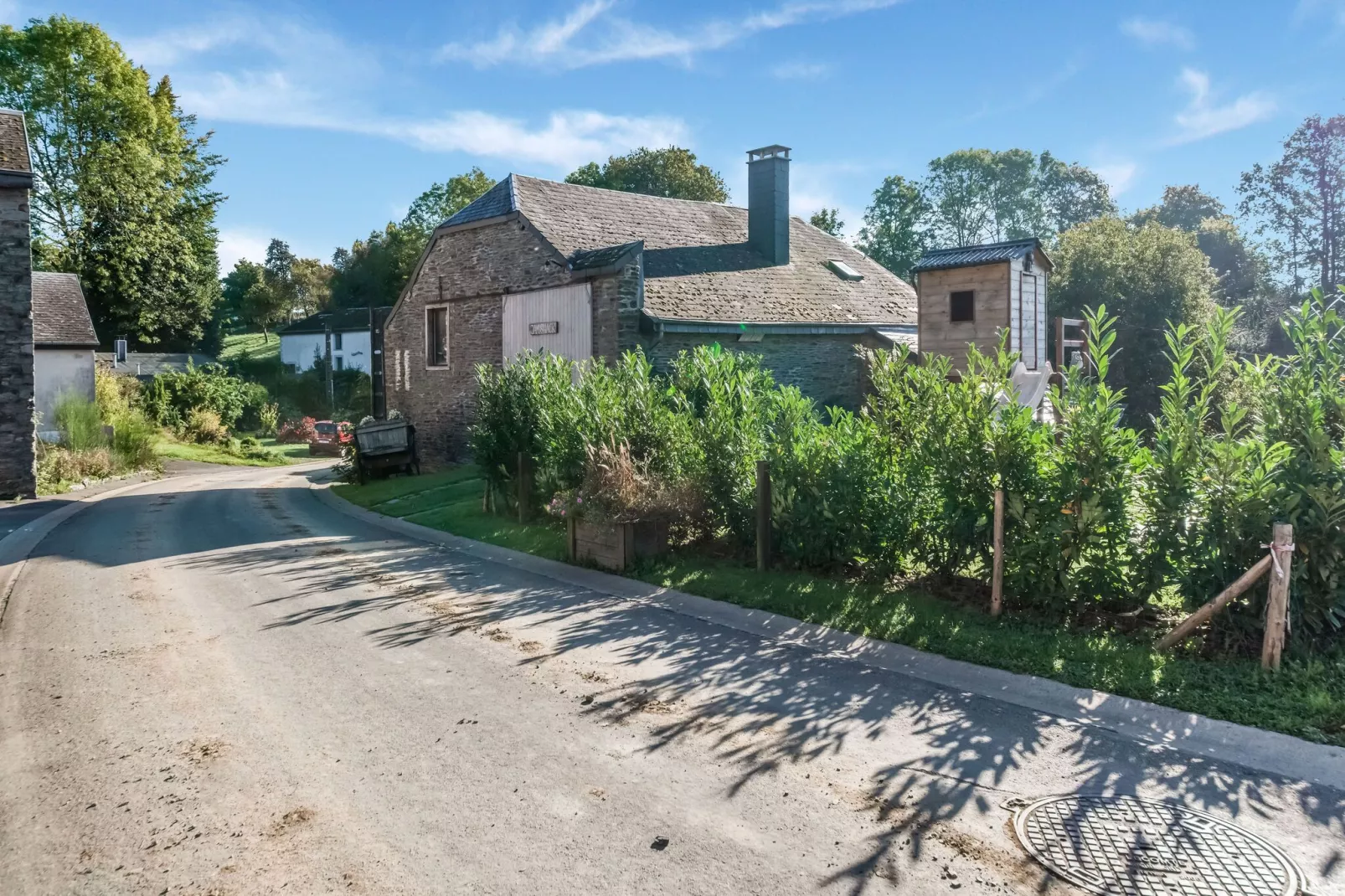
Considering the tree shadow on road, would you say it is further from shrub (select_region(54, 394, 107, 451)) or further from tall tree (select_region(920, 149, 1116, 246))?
tall tree (select_region(920, 149, 1116, 246))

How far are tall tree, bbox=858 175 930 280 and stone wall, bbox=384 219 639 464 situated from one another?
34869 millimetres

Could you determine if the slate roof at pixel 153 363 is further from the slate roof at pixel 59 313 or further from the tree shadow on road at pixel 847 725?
the tree shadow on road at pixel 847 725

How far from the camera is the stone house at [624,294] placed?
18328mm

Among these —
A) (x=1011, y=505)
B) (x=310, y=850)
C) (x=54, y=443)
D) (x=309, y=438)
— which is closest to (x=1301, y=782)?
(x=1011, y=505)

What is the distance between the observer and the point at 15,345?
66.6 ft

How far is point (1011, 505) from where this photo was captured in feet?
25.5

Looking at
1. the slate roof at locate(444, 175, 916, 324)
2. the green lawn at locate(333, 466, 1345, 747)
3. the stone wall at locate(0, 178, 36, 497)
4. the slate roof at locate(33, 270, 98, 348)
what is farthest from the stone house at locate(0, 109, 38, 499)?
the green lawn at locate(333, 466, 1345, 747)

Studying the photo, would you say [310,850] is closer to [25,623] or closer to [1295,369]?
[25,623]

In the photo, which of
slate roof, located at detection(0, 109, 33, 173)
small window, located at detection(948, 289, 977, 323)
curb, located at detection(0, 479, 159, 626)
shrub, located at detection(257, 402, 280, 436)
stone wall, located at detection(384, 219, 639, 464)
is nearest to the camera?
curb, located at detection(0, 479, 159, 626)

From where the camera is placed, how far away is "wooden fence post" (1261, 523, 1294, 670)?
6176 mm

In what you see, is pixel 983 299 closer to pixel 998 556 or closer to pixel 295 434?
pixel 998 556

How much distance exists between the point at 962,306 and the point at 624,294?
7.23 meters

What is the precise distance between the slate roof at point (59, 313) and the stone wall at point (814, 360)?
22384 mm

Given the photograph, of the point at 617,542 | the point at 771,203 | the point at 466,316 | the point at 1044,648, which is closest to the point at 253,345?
the point at 466,316
